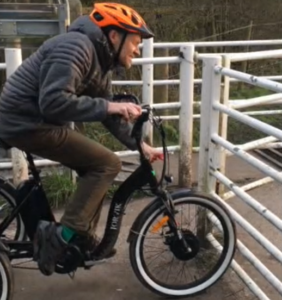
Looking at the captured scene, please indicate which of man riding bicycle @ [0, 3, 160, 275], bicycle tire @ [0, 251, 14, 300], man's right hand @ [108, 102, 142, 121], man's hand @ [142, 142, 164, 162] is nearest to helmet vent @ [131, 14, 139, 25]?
man riding bicycle @ [0, 3, 160, 275]

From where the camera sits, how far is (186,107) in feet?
16.5

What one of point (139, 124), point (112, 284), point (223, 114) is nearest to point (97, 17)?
point (139, 124)

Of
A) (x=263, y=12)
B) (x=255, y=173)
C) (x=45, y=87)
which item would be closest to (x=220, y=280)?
(x=45, y=87)

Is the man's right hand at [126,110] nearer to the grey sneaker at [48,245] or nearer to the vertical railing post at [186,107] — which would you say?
the grey sneaker at [48,245]

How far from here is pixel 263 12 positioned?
11.6 meters

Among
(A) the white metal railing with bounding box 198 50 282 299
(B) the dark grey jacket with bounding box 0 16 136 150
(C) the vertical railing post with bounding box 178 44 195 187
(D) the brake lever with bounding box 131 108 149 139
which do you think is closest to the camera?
(B) the dark grey jacket with bounding box 0 16 136 150

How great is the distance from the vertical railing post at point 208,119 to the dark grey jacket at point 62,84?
0.89 meters

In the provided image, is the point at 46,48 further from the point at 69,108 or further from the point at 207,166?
the point at 207,166

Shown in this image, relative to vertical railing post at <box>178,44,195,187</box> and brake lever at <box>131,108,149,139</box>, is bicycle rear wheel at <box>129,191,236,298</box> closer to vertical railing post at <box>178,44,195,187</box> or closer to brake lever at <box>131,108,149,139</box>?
brake lever at <box>131,108,149,139</box>

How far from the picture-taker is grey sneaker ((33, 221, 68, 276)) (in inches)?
136

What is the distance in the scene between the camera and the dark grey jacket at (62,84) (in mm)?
2975

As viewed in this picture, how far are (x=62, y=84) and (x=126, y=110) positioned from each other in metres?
0.39

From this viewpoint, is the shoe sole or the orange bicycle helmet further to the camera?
the shoe sole

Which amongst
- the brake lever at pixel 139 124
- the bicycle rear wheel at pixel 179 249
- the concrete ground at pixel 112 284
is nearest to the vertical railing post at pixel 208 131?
the bicycle rear wheel at pixel 179 249
